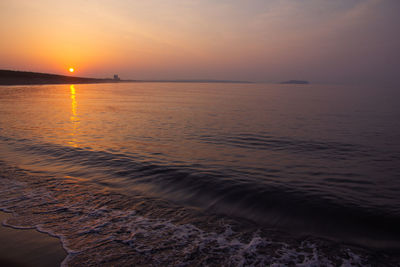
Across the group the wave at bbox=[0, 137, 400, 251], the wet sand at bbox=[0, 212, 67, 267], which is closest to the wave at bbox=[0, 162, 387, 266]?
the wet sand at bbox=[0, 212, 67, 267]

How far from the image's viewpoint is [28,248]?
514cm

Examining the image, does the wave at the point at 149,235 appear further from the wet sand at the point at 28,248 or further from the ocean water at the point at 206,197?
the wet sand at the point at 28,248

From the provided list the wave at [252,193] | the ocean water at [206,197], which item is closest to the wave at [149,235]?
the ocean water at [206,197]

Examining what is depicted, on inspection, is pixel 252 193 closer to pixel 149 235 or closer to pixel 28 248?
pixel 149 235

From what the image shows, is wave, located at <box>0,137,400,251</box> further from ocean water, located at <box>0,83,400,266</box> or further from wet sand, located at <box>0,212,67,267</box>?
wet sand, located at <box>0,212,67,267</box>

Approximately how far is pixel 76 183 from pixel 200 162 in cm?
525

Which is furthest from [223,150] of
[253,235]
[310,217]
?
[253,235]

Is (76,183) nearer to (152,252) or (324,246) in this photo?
(152,252)

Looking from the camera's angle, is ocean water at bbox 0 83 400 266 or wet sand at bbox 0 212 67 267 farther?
ocean water at bbox 0 83 400 266

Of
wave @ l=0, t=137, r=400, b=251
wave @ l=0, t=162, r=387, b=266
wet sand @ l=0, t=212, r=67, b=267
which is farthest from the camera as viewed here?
wave @ l=0, t=137, r=400, b=251

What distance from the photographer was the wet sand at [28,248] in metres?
4.74

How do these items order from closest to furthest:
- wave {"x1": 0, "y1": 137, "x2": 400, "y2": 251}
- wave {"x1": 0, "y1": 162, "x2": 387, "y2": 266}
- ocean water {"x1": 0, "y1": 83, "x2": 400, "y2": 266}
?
wave {"x1": 0, "y1": 162, "x2": 387, "y2": 266} → ocean water {"x1": 0, "y1": 83, "x2": 400, "y2": 266} → wave {"x1": 0, "y1": 137, "x2": 400, "y2": 251}

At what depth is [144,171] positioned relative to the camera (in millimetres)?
10547

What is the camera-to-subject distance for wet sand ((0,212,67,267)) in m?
4.74
